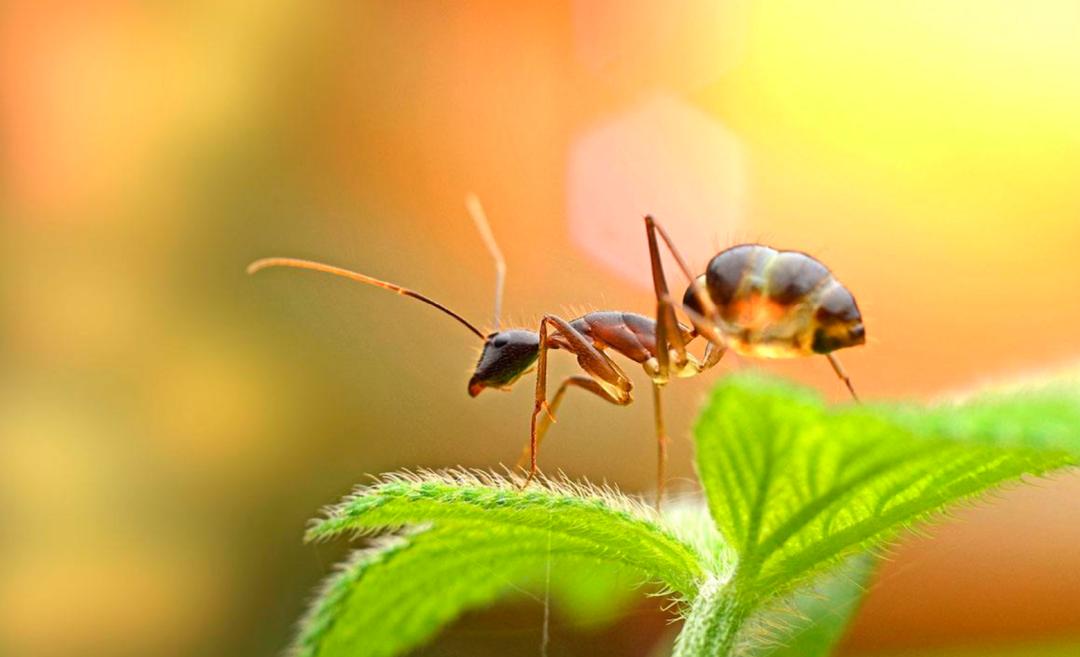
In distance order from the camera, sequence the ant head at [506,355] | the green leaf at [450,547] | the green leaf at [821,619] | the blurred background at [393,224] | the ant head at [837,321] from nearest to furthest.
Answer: the green leaf at [450,547]
the green leaf at [821,619]
the ant head at [837,321]
the ant head at [506,355]
the blurred background at [393,224]

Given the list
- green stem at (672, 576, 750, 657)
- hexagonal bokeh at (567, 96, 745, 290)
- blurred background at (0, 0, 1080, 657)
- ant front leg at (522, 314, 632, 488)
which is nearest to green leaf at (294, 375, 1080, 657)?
green stem at (672, 576, 750, 657)

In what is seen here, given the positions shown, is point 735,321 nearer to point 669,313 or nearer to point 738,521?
point 669,313

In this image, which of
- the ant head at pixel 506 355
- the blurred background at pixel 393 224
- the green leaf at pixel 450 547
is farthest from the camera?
the blurred background at pixel 393 224

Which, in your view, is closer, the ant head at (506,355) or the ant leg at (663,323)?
the ant leg at (663,323)

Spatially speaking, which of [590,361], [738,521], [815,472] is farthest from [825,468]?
[590,361]

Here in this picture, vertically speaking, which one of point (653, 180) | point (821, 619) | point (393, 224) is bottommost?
point (821, 619)

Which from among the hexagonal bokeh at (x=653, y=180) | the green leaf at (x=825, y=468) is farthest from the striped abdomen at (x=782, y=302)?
the hexagonal bokeh at (x=653, y=180)

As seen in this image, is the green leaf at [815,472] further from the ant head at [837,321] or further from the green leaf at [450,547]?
the ant head at [837,321]

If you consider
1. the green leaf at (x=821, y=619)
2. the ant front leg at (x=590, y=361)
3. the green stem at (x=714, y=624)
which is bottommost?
the green leaf at (x=821, y=619)
